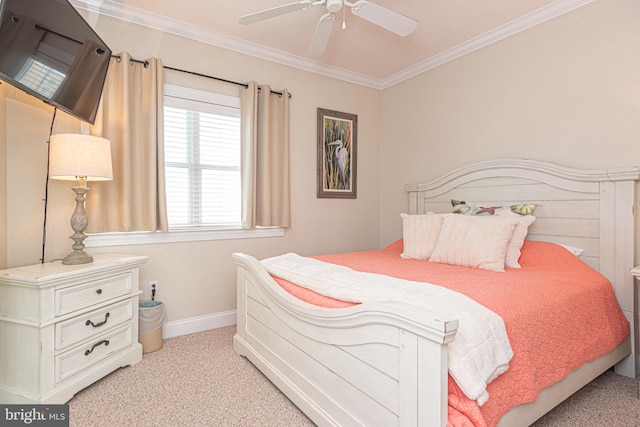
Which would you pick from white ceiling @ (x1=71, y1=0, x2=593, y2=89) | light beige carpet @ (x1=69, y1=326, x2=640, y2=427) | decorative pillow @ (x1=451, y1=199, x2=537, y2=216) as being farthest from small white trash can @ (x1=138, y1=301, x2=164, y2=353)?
decorative pillow @ (x1=451, y1=199, x2=537, y2=216)

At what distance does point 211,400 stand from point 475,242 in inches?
73.5

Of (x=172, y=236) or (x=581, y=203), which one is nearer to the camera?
(x=581, y=203)

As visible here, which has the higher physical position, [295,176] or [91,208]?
[295,176]

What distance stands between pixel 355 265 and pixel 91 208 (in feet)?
6.24

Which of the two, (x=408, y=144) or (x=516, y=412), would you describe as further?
(x=408, y=144)

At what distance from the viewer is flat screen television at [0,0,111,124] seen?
155 cm

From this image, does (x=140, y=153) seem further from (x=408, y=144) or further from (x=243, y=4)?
(x=408, y=144)

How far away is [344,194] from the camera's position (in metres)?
3.73

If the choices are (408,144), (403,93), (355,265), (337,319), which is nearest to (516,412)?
(337,319)

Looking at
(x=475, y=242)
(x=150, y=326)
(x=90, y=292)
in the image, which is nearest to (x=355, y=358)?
(x=475, y=242)

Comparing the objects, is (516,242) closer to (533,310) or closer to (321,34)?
(533,310)

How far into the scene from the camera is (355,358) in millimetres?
1350

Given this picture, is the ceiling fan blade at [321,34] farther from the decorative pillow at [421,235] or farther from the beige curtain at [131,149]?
the decorative pillow at [421,235]

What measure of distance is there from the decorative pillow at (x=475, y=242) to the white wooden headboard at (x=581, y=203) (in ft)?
1.55
